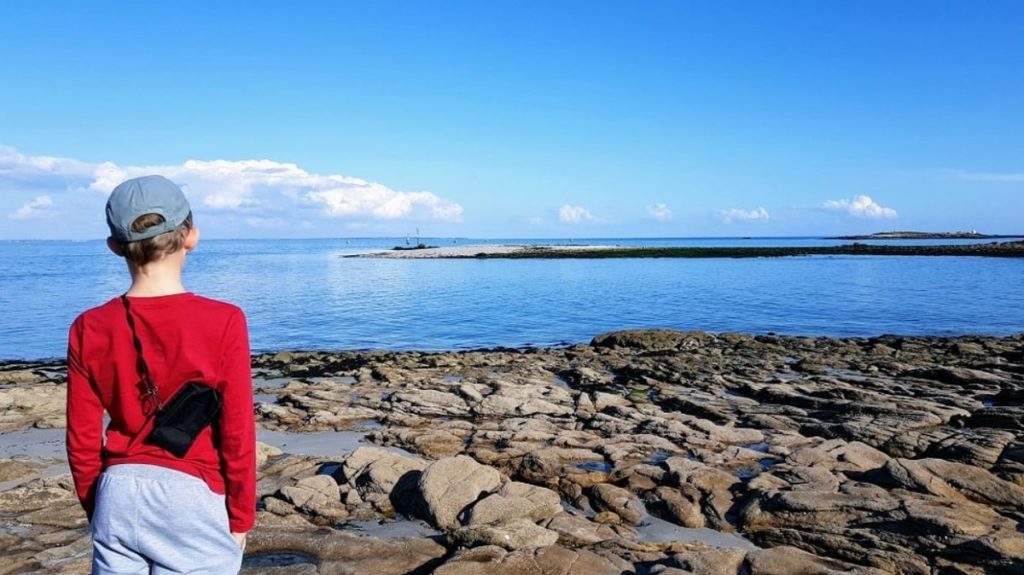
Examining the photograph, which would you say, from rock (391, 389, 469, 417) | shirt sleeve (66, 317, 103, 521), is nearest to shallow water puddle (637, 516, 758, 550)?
shirt sleeve (66, 317, 103, 521)

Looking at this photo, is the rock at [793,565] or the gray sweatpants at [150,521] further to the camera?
the rock at [793,565]

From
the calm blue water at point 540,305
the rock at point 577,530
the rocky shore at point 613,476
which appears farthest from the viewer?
the calm blue water at point 540,305

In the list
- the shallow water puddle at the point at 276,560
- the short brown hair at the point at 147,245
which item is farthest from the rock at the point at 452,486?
the short brown hair at the point at 147,245

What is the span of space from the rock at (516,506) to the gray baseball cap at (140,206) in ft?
18.2

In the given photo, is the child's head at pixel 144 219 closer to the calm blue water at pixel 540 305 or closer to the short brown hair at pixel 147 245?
the short brown hair at pixel 147 245

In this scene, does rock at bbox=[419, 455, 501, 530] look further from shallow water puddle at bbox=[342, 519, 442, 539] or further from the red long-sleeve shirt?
the red long-sleeve shirt

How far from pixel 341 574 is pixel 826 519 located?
5217 millimetres

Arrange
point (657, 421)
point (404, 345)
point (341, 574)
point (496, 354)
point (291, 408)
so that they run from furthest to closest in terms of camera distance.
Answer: point (404, 345) → point (496, 354) → point (291, 408) → point (657, 421) → point (341, 574)

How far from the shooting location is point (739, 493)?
8.73 m

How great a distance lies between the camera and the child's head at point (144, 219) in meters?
2.78

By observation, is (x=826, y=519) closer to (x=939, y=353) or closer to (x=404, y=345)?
(x=939, y=353)

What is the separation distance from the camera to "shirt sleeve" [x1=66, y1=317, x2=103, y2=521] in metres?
2.79

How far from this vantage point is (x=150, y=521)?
2.83m

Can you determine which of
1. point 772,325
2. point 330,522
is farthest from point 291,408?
point 772,325
